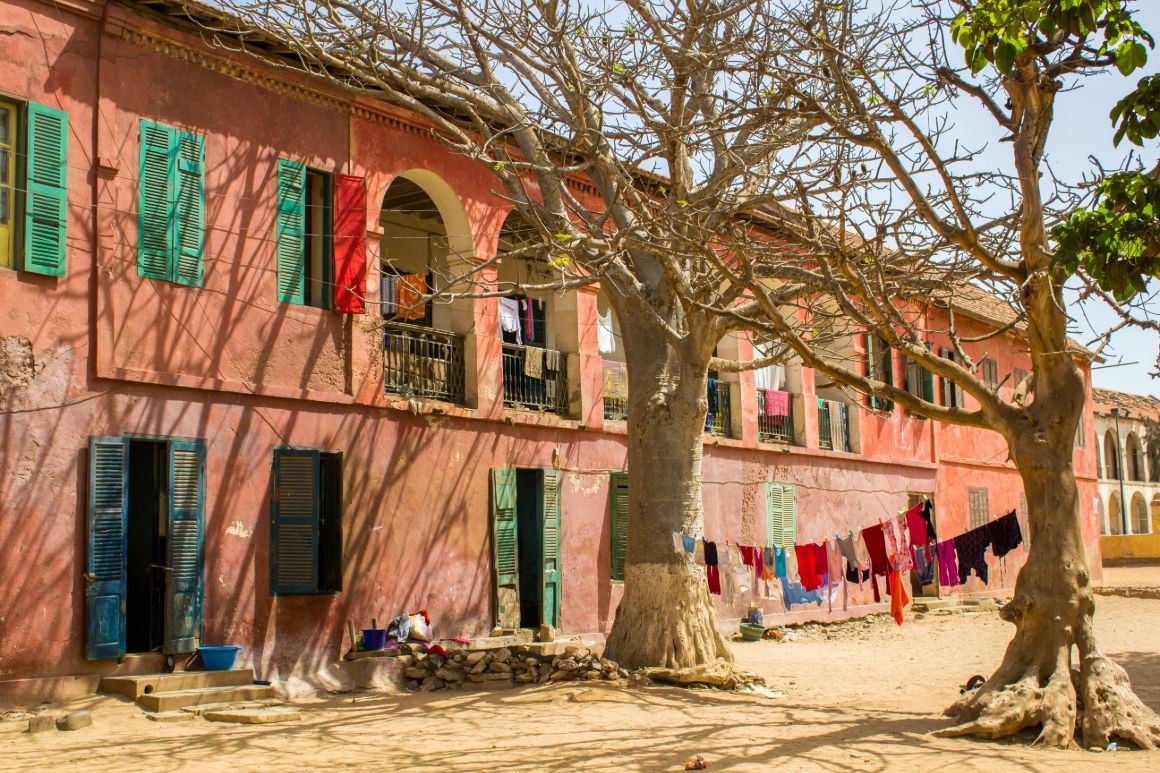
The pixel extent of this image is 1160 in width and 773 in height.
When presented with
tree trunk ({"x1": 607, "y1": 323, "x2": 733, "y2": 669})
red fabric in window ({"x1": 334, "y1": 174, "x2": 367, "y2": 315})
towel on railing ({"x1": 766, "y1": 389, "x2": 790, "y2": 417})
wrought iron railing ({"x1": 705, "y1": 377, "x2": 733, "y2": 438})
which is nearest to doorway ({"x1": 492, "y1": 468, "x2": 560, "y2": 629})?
tree trunk ({"x1": 607, "y1": 323, "x2": 733, "y2": 669})

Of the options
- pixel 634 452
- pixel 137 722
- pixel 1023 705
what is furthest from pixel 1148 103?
pixel 137 722

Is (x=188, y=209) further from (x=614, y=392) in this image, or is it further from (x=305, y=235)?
(x=614, y=392)

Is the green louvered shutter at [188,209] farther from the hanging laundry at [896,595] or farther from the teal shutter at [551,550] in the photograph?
the hanging laundry at [896,595]

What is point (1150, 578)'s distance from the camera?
29469 mm

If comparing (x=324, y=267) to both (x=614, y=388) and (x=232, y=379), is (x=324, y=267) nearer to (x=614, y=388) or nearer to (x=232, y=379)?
(x=232, y=379)

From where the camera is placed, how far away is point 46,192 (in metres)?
10.2

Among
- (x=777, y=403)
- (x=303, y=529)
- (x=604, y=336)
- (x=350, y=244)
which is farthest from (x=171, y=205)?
(x=777, y=403)

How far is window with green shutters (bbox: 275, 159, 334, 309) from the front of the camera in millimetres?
12078

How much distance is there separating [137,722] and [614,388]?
8.22 meters

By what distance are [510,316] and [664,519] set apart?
168 inches

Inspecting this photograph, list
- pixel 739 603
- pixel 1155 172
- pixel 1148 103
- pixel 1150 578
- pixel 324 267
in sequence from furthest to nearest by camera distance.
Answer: pixel 1150 578, pixel 739 603, pixel 324 267, pixel 1155 172, pixel 1148 103

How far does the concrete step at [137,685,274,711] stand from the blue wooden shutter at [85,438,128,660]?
0.64m

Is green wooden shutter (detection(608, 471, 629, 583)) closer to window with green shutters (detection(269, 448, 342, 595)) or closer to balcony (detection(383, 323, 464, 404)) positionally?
balcony (detection(383, 323, 464, 404))

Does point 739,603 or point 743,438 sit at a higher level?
point 743,438
